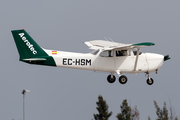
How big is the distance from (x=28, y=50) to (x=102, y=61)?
16.0 feet

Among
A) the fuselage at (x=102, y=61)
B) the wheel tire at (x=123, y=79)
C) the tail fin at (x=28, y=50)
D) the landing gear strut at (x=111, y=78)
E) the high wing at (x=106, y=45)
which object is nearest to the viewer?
Result: the high wing at (x=106, y=45)

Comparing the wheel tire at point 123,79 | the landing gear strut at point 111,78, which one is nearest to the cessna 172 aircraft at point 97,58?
the wheel tire at point 123,79

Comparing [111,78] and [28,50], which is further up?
[28,50]

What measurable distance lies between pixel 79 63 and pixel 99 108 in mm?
26687

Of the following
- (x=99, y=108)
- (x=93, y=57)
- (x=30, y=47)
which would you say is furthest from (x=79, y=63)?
(x=99, y=108)

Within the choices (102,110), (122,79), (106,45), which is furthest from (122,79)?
(102,110)

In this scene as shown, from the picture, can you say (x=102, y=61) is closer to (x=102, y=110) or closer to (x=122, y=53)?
(x=122, y=53)

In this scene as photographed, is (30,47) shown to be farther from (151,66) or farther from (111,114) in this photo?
(111,114)

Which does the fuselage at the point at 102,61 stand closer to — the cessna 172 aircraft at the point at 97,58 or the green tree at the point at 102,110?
the cessna 172 aircraft at the point at 97,58

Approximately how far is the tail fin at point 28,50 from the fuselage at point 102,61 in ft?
1.56

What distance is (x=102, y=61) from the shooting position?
109 ft

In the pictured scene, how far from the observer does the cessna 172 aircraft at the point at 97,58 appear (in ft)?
107

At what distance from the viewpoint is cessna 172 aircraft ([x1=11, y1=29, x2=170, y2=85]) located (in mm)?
32594

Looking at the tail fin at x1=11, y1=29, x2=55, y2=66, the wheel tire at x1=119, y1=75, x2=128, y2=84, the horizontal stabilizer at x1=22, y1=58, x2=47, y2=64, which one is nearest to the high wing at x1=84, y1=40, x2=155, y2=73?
the wheel tire at x1=119, y1=75, x2=128, y2=84
